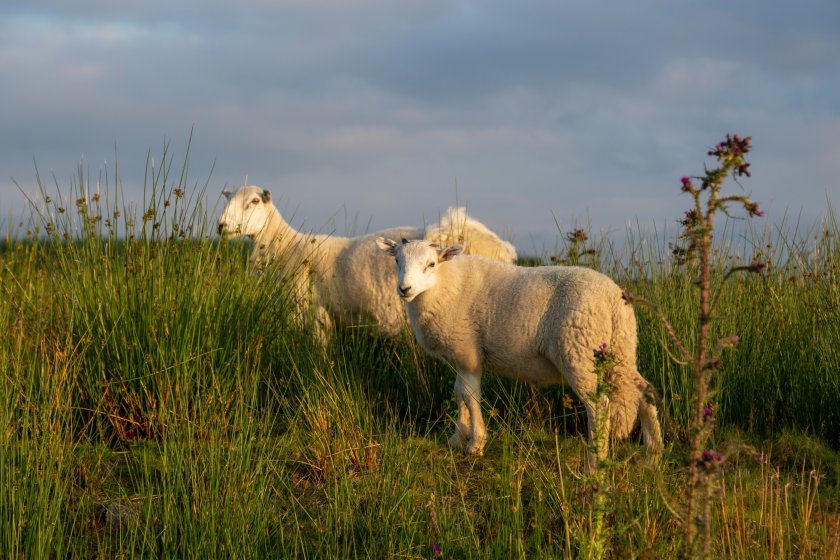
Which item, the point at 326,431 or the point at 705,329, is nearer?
the point at 705,329

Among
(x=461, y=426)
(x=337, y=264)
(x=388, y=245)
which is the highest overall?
(x=388, y=245)

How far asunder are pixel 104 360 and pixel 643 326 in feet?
14.8

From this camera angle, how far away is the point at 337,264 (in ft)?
32.9

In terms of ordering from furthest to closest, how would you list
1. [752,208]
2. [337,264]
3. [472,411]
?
[337,264] → [472,411] → [752,208]

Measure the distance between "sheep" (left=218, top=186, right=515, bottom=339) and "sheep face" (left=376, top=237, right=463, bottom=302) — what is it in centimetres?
245

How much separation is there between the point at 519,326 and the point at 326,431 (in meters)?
1.59

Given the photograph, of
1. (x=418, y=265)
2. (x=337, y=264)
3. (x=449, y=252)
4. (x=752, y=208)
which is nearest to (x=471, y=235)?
(x=337, y=264)

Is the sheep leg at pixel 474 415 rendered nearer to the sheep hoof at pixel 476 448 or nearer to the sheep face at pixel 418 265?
the sheep hoof at pixel 476 448

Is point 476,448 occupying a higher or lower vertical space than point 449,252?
lower

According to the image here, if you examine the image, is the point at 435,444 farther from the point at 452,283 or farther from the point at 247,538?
the point at 247,538

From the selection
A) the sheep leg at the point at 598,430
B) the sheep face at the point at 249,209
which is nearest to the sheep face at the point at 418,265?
the sheep leg at the point at 598,430

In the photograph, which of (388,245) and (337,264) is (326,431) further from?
(337,264)

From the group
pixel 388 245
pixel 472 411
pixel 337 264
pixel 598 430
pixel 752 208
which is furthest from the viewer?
pixel 337 264

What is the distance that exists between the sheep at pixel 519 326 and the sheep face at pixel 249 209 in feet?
12.1
